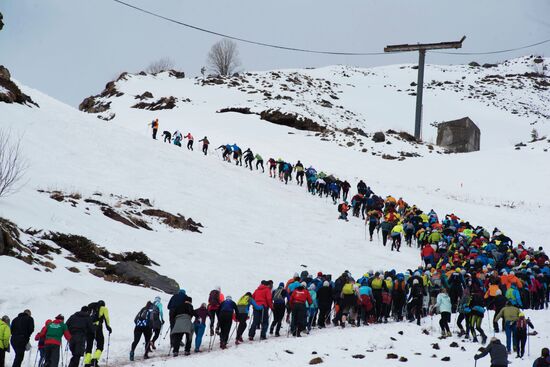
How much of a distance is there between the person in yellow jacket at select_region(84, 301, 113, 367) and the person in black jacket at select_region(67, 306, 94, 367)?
0.10 metres

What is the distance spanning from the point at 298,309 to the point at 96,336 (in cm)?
497

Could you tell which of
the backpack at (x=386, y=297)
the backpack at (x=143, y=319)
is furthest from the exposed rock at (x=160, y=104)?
A: the backpack at (x=143, y=319)

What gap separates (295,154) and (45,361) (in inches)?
1502

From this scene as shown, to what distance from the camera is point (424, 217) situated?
28.4 meters

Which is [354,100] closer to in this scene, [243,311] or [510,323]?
[510,323]

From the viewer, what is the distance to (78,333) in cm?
1138

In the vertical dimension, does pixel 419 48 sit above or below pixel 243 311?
above

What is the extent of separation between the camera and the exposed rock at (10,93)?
34.0m

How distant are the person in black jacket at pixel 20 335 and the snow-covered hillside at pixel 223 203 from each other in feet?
6.21

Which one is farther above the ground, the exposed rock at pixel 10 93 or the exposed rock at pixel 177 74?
the exposed rock at pixel 177 74

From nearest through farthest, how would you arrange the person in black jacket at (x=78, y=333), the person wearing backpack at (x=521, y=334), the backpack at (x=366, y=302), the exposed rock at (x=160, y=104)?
1. the person in black jacket at (x=78, y=333)
2. the person wearing backpack at (x=521, y=334)
3. the backpack at (x=366, y=302)
4. the exposed rock at (x=160, y=104)

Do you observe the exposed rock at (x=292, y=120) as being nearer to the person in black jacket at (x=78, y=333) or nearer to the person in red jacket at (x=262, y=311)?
the person in red jacket at (x=262, y=311)

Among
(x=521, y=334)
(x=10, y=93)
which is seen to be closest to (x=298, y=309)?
(x=521, y=334)

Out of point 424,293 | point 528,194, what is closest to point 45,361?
point 424,293
